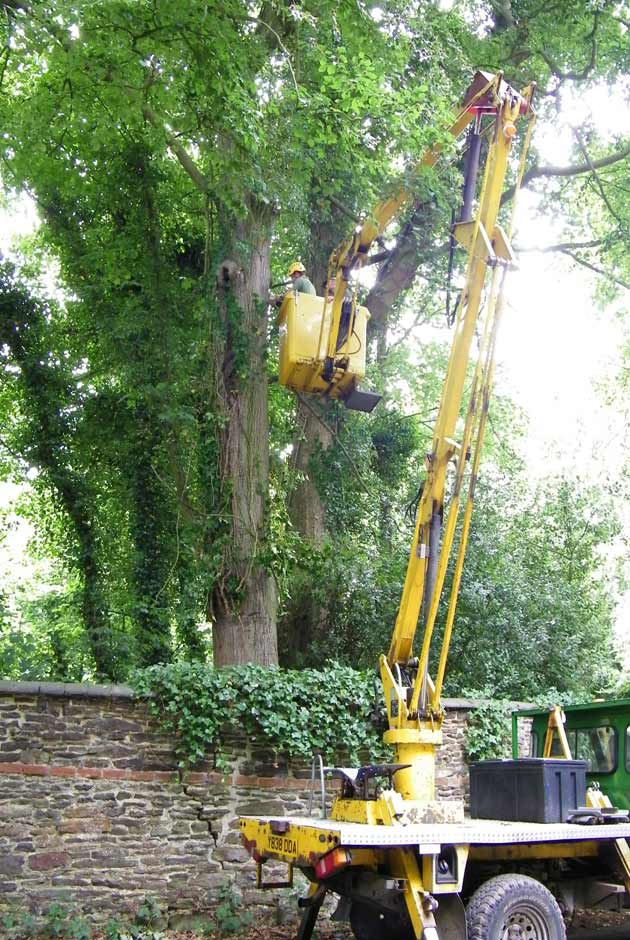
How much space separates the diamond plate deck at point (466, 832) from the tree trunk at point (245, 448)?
374cm

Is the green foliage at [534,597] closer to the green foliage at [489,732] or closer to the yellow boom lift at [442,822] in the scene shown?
the green foliage at [489,732]

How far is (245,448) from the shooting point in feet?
36.2

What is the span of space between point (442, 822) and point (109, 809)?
3.19 metres

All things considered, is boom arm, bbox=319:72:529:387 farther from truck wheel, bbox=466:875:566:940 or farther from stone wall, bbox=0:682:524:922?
truck wheel, bbox=466:875:566:940

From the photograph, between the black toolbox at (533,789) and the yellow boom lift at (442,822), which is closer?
the yellow boom lift at (442,822)

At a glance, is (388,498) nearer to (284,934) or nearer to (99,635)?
(99,635)

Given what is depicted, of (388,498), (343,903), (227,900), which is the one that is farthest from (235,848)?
(388,498)

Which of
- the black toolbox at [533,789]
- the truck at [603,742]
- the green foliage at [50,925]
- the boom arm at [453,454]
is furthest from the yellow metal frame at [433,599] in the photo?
the green foliage at [50,925]

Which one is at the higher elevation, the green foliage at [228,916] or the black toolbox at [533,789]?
the black toolbox at [533,789]

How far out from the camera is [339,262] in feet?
30.5

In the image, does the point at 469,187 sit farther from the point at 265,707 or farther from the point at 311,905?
the point at 311,905

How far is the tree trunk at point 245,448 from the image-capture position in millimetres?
10258

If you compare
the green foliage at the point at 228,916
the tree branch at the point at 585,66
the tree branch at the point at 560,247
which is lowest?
the green foliage at the point at 228,916

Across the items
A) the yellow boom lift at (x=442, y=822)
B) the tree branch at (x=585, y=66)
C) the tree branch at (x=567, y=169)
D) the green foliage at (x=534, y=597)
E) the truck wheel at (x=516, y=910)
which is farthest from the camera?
the tree branch at (x=567, y=169)
